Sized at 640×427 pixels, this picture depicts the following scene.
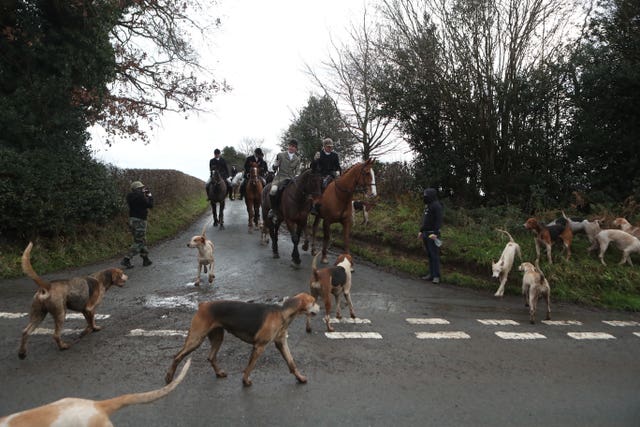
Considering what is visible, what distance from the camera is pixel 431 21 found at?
1570 cm

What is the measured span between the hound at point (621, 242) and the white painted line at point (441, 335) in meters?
5.37

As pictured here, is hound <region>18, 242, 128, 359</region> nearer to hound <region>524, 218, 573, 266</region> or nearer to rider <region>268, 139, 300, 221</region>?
rider <region>268, 139, 300, 221</region>

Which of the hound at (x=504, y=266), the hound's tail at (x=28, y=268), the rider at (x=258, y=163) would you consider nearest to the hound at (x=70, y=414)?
the hound's tail at (x=28, y=268)

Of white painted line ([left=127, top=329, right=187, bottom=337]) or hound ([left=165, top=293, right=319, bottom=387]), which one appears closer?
hound ([left=165, top=293, right=319, bottom=387])

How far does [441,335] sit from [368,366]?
1.70m

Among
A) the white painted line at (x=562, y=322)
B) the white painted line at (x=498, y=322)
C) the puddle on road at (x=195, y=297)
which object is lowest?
the puddle on road at (x=195, y=297)

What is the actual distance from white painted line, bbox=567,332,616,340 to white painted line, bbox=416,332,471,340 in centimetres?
171

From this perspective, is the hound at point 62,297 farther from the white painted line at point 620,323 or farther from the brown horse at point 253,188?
the brown horse at point 253,188

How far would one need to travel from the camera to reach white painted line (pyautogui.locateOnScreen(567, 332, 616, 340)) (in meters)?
6.37

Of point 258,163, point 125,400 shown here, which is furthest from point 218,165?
point 125,400

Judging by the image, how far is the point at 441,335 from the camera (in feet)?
20.4

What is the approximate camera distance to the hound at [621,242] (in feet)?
30.8

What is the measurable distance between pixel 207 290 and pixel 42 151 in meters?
6.66

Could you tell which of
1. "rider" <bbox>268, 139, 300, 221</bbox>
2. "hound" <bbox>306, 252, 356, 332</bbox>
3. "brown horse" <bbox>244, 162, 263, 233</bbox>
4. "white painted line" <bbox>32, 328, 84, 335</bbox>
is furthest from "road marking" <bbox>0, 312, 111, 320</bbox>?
"brown horse" <bbox>244, 162, 263, 233</bbox>
